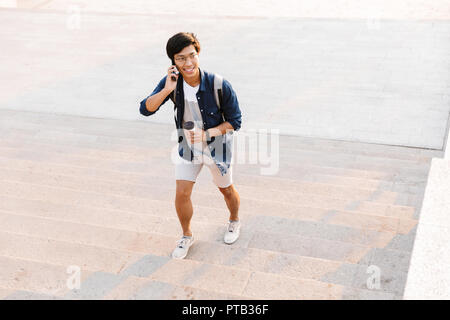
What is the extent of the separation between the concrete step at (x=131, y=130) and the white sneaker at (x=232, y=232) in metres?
2.84

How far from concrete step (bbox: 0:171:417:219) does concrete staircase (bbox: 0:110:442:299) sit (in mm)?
16

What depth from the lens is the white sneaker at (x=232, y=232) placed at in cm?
402

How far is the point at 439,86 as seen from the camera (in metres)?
8.44

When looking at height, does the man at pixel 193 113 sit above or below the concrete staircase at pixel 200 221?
above

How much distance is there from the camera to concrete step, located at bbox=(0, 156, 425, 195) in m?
5.11

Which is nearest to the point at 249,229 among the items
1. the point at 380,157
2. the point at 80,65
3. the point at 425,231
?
the point at 425,231

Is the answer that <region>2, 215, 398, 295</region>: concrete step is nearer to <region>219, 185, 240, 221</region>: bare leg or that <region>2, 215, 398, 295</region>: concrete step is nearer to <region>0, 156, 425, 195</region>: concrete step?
<region>219, 185, 240, 221</region>: bare leg

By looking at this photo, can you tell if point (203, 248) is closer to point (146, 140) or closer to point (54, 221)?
point (54, 221)

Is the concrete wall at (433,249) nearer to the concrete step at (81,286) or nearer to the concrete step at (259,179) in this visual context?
the concrete step at (81,286)

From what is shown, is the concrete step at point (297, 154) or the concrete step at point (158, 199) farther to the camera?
the concrete step at point (297, 154)

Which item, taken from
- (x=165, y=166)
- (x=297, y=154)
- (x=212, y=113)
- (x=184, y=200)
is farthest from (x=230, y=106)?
(x=297, y=154)

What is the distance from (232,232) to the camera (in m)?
4.07

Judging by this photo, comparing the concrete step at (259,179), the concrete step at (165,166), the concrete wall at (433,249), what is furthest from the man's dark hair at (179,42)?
the concrete step at (165,166)
